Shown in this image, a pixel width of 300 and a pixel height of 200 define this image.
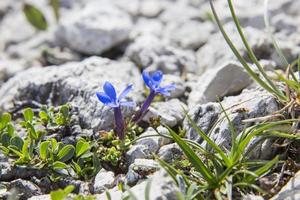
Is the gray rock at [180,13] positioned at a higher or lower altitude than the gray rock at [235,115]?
higher

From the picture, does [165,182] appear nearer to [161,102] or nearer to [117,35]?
[161,102]

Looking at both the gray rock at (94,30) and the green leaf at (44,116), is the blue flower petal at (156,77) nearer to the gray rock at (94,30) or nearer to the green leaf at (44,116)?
the green leaf at (44,116)

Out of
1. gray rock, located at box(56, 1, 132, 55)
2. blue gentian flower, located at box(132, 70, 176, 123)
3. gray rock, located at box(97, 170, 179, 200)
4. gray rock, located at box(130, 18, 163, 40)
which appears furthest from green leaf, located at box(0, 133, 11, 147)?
gray rock, located at box(130, 18, 163, 40)

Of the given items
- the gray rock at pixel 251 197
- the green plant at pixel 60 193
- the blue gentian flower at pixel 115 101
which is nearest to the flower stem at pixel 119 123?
the blue gentian flower at pixel 115 101

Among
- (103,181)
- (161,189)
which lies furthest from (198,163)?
(103,181)

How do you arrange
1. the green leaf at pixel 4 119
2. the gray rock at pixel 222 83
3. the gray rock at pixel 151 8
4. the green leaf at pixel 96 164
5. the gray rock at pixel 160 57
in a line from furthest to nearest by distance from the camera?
the gray rock at pixel 151 8, the gray rock at pixel 160 57, the gray rock at pixel 222 83, the green leaf at pixel 4 119, the green leaf at pixel 96 164

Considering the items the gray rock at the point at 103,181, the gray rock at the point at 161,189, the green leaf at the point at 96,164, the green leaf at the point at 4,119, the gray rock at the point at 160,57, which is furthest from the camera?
the gray rock at the point at 160,57
